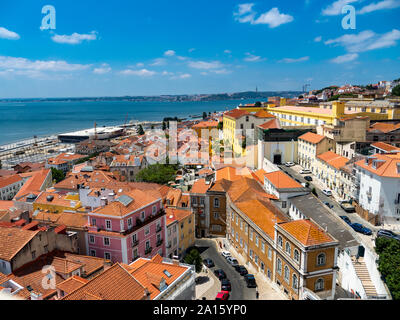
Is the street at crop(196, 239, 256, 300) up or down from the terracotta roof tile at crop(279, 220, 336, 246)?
down

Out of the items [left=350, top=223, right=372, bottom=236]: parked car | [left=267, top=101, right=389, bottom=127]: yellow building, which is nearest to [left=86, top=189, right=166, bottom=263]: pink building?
[left=350, top=223, right=372, bottom=236]: parked car

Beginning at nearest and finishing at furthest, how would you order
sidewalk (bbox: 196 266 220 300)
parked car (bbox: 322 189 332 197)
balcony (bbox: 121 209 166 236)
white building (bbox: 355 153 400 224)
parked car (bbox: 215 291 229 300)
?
parked car (bbox: 215 291 229 300) → sidewalk (bbox: 196 266 220 300) → balcony (bbox: 121 209 166 236) → white building (bbox: 355 153 400 224) → parked car (bbox: 322 189 332 197)

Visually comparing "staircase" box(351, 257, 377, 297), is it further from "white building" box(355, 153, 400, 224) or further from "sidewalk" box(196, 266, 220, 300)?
"sidewalk" box(196, 266, 220, 300)

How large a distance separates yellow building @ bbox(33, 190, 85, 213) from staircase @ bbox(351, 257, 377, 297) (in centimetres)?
1129

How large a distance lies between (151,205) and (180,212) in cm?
341

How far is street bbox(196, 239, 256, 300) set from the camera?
12469mm

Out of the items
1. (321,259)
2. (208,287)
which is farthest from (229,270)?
(321,259)

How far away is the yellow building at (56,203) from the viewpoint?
1507 cm

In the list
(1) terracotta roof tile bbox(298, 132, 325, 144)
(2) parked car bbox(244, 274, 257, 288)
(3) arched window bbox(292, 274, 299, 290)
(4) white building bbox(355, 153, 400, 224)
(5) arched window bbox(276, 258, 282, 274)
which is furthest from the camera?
(1) terracotta roof tile bbox(298, 132, 325, 144)

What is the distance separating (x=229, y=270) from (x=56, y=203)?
855 cm

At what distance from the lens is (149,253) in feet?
44.1

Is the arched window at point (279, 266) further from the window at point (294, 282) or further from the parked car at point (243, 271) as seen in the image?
the parked car at point (243, 271)

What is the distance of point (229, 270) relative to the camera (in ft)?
47.8

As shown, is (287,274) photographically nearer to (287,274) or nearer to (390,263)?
(287,274)
